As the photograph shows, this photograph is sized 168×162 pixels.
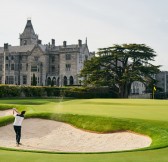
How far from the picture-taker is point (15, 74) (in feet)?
332

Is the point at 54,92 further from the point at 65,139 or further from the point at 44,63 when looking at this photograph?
the point at 65,139

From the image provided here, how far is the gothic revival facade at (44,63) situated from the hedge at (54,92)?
14.7 metres

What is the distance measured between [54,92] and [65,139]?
48.2 meters

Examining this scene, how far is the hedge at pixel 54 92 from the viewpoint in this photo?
5678 cm

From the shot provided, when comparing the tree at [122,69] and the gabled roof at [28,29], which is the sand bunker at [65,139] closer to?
the tree at [122,69]

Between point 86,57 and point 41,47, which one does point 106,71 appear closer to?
point 86,57

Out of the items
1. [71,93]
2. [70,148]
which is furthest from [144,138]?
[71,93]

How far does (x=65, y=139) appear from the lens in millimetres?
19594

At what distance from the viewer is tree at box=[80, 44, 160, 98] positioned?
74181mm

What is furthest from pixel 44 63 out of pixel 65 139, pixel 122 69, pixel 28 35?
pixel 65 139

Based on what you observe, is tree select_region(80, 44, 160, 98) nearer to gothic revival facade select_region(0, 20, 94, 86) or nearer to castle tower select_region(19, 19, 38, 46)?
gothic revival facade select_region(0, 20, 94, 86)

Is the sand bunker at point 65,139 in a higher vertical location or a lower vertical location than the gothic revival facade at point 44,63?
lower

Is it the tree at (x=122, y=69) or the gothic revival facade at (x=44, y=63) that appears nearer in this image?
the tree at (x=122, y=69)

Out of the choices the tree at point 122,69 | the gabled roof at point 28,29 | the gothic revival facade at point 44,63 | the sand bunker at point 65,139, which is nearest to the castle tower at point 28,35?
the gabled roof at point 28,29
